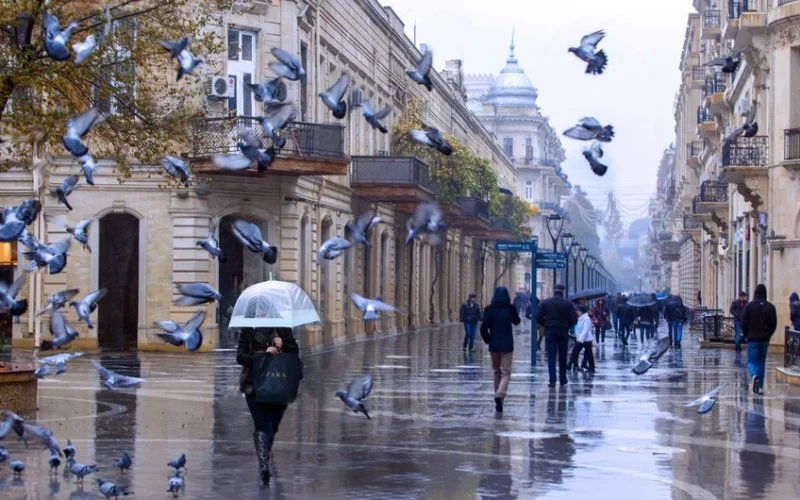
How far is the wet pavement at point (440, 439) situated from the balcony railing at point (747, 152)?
12681mm

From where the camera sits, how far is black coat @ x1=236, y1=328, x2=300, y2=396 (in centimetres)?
1209

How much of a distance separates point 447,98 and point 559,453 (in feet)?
172

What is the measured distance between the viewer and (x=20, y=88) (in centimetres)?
1869

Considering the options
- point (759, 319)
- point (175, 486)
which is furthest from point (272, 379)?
point (759, 319)

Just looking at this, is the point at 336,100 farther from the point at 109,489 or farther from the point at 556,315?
the point at 556,315

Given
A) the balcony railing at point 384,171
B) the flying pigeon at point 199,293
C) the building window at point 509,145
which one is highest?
→ the building window at point 509,145

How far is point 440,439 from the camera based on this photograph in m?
15.7

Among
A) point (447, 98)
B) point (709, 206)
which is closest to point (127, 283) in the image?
point (709, 206)

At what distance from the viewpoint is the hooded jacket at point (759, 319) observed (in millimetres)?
22297

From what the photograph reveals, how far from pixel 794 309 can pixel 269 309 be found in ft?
79.5

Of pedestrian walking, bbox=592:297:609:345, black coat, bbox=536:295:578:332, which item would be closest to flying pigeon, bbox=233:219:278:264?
black coat, bbox=536:295:578:332

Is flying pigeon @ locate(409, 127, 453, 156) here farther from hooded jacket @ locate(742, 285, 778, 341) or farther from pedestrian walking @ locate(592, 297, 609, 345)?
pedestrian walking @ locate(592, 297, 609, 345)

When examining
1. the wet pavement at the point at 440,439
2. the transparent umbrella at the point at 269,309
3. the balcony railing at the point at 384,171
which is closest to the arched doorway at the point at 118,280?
the wet pavement at the point at 440,439

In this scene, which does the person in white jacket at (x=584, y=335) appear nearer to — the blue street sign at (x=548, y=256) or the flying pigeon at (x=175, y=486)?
the blue street sign at (x=548, y=256)
